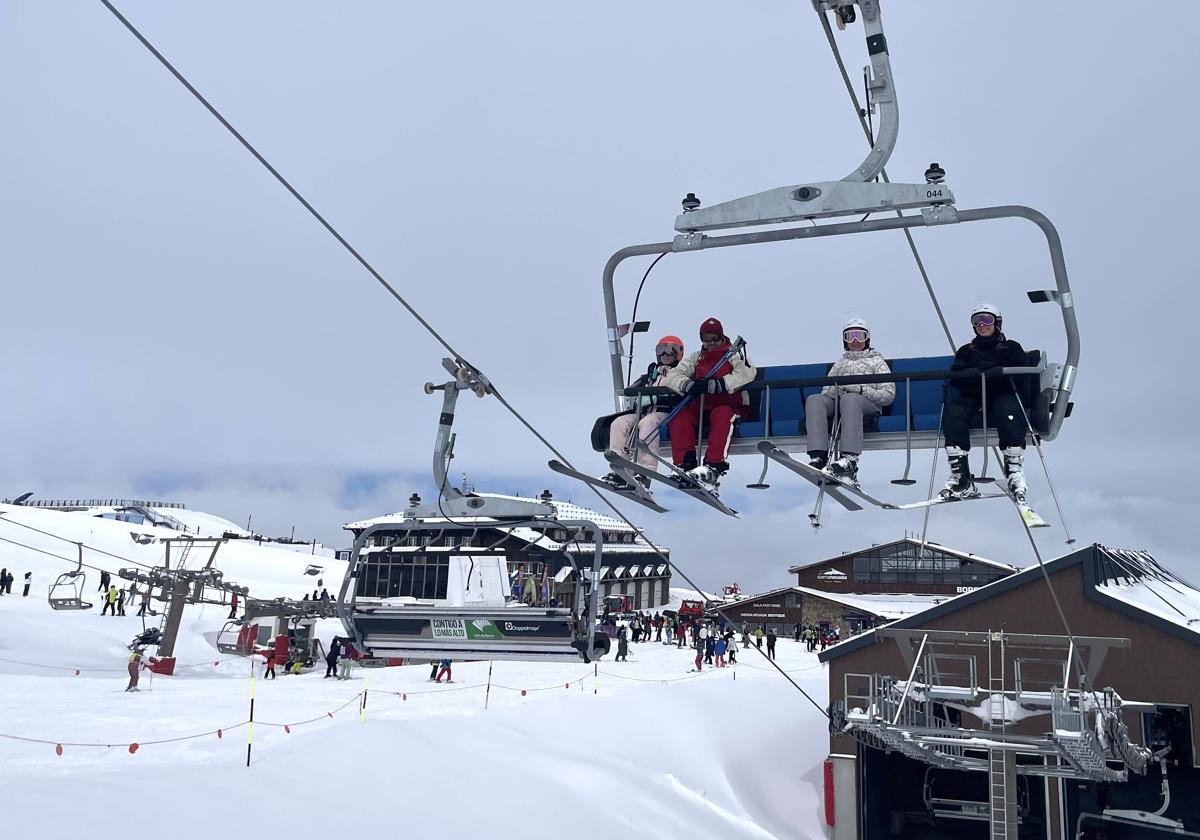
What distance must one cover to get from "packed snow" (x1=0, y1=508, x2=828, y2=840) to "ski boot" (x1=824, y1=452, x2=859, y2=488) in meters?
10.3

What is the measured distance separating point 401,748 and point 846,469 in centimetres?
1323

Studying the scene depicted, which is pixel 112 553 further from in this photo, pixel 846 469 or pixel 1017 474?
pixel 1017 474

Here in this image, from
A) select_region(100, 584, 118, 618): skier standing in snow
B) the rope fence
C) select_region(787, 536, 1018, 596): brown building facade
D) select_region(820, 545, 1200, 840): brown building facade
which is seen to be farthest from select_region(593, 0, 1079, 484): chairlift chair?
select_region(787, 536, 1018, 596): brown building facade

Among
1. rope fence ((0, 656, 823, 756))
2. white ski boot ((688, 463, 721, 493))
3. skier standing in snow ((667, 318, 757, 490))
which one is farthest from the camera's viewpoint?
rope fence ((0, 656, 823, 756))

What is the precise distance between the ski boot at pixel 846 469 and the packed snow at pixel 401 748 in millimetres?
10253

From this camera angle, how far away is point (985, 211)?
5445 mm

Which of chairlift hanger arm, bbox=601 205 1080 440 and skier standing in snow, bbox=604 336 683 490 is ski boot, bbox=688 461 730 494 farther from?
chairlift hanger arm, bbox=601 205 1080 440

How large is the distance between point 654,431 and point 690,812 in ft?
42.5

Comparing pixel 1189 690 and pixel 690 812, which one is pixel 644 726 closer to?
pixel 690 812

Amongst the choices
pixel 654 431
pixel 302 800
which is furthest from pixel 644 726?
pixel 654 431

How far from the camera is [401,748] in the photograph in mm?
17281

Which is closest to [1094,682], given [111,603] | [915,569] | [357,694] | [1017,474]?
[1017,474]

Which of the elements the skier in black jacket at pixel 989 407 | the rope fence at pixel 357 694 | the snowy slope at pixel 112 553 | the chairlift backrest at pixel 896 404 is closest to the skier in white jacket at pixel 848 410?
the chairlift backrest at pixel 896 404

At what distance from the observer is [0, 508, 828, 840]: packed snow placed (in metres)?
13.5
